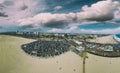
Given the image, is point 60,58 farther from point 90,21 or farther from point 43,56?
point 90,21

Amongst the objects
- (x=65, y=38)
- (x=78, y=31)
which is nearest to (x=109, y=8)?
(x=78, y=31)

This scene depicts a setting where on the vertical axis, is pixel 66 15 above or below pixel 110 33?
above

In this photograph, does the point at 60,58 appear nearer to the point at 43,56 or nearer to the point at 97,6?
the point at 43,56

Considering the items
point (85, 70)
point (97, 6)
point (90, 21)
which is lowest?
point (85, 70)

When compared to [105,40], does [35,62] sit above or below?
below

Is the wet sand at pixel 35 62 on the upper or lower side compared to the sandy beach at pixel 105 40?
lower

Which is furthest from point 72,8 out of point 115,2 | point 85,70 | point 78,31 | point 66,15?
point 85,70

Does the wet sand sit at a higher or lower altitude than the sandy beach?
lower
